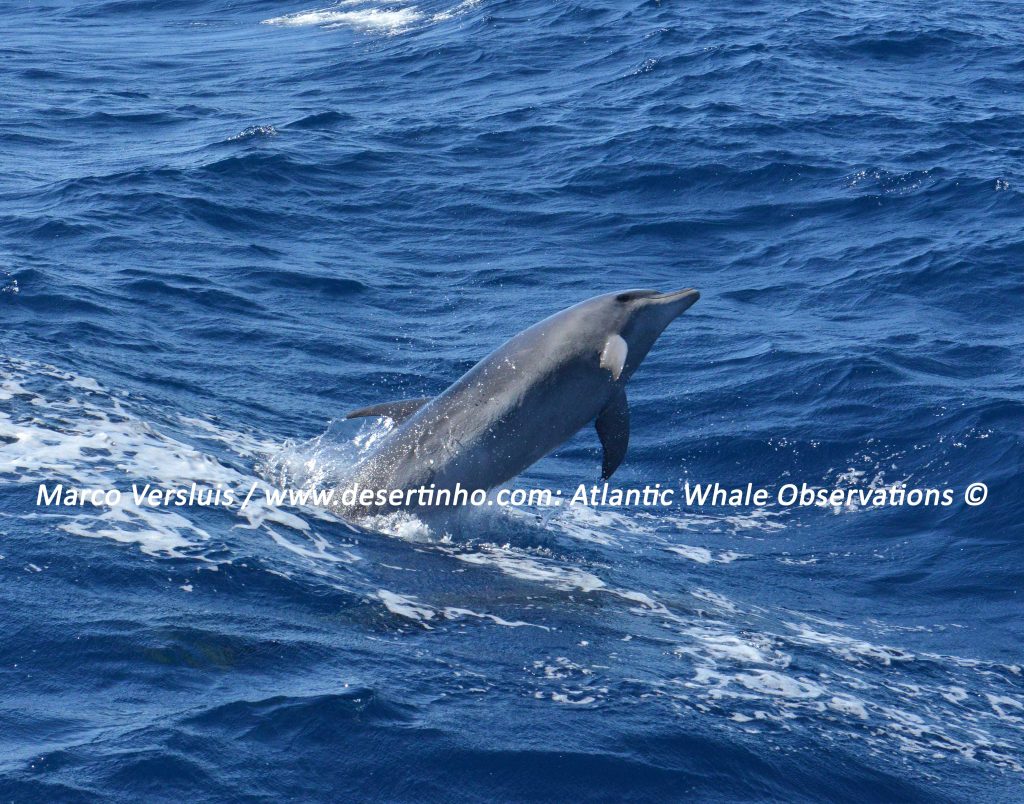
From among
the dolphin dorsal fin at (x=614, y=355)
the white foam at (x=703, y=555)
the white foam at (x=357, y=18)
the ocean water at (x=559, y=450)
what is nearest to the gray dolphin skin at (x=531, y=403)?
the dolphin dorsal fin at (x=614, y=355)

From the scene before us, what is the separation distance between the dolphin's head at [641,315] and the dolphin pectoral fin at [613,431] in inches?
11.2

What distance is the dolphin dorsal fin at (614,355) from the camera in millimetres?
11891

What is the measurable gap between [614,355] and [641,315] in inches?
27.1

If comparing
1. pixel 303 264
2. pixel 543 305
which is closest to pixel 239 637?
pixel 543 305

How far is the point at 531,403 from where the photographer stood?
39.5 ft

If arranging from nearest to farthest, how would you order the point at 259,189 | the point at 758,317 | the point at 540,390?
the point at 540,390
the point at 758,317
the point at 259,189

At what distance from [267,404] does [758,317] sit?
24.6 ft

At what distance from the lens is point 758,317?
64.5ft

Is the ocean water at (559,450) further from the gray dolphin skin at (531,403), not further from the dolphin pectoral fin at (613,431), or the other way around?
the dolphin pectoral fin at (613,431)

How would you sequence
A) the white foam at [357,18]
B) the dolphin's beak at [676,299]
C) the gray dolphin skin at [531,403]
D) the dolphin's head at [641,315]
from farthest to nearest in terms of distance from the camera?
the white foam at [357,18] < the dolphin's beak at [676,299] < the dolphin's head at [641,315] < the gray dolphin skin at [531,403]

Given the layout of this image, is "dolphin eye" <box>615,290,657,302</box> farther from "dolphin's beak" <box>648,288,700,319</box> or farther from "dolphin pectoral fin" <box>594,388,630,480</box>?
"dolphin pectoral fin" <box>594,388,630,480</box>

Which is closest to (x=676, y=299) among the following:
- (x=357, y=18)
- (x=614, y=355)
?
(x=614, y=355)

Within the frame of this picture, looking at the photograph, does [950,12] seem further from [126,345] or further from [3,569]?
[3,569]

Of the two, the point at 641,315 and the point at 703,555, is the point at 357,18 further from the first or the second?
the point at 703,555
